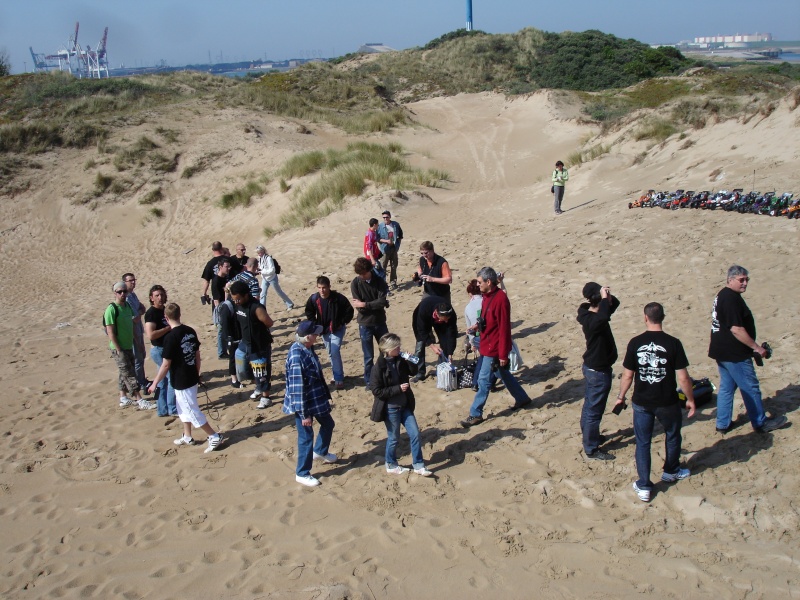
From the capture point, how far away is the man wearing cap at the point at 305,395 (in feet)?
18.6

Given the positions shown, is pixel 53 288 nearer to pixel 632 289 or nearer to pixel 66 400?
pixel 66 400

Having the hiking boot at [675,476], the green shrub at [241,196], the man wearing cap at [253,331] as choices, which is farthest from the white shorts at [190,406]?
the green shrub at [241,196]

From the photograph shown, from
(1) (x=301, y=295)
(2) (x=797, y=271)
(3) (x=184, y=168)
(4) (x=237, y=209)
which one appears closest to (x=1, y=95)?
(3) (x=184, y=168)

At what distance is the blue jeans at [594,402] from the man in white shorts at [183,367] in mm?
3723

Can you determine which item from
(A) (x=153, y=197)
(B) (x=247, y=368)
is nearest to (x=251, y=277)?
(B) (x=247, y=368)

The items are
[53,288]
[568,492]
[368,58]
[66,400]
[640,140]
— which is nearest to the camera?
[568,492]

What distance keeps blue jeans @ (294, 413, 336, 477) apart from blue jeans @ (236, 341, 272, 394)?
1821 millimetres

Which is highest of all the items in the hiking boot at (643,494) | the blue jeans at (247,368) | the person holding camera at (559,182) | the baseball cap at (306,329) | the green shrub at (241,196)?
the green shrub at (241,196)

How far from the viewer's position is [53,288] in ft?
60.2

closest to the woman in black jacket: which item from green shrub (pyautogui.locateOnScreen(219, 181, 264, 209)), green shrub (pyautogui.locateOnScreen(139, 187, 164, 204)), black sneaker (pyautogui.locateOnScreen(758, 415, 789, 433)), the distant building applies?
black sneaker (pyautogui.locateOnScreen(758, 415, 789, 433))

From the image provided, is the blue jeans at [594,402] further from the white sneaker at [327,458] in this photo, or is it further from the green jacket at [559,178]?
the green jacket at [559,178]

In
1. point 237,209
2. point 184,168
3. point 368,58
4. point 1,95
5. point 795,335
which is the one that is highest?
point 368,58

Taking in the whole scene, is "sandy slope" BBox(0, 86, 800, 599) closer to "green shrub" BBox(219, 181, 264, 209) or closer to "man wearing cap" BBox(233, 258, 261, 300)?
"man wearing cap" BBox(233, 258, 261, 300)

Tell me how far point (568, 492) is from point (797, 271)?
6.11m
